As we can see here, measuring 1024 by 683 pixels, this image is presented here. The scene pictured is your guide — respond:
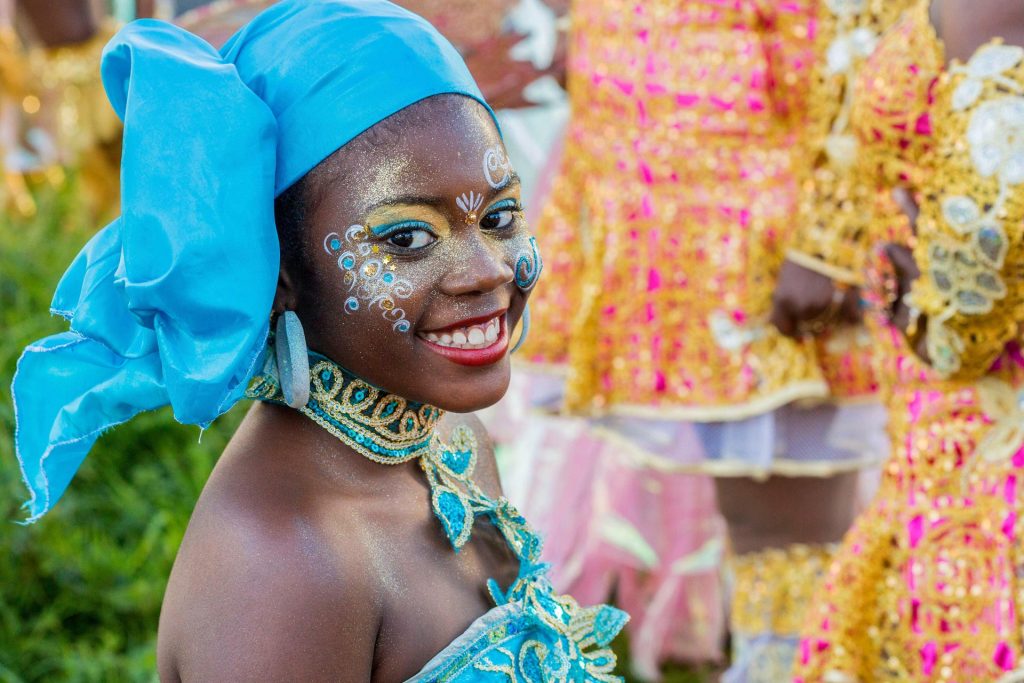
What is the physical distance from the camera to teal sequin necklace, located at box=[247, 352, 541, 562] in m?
1.74

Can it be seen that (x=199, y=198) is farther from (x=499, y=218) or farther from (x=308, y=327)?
(x=499, y=218)

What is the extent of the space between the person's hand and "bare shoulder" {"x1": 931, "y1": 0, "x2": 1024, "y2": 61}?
0.95 m

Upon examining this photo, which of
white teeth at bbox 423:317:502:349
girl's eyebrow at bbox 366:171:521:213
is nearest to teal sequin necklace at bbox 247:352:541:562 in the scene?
white teeth at bbox 423:317:502:349

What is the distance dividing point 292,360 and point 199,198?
21 cm

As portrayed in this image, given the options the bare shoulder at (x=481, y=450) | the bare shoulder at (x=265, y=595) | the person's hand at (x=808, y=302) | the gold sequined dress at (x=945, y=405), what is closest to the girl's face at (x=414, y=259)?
the bare shoulder at (x=265, y=595)

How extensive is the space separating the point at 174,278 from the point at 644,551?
3.01 metres

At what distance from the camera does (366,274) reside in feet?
5.46

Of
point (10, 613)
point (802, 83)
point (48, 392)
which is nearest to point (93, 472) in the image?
point (10, 613)

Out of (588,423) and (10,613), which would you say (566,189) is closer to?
(588,423)

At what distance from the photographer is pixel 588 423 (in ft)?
11.5

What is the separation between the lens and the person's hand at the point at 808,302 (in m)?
3.09

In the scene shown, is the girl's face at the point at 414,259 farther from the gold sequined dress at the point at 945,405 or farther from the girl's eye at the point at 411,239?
the gold sequined dress at the point at 945,405

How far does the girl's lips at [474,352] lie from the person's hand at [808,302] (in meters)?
1.47

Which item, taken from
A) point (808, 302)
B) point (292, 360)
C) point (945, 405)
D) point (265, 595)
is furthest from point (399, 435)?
point (808, 302)
